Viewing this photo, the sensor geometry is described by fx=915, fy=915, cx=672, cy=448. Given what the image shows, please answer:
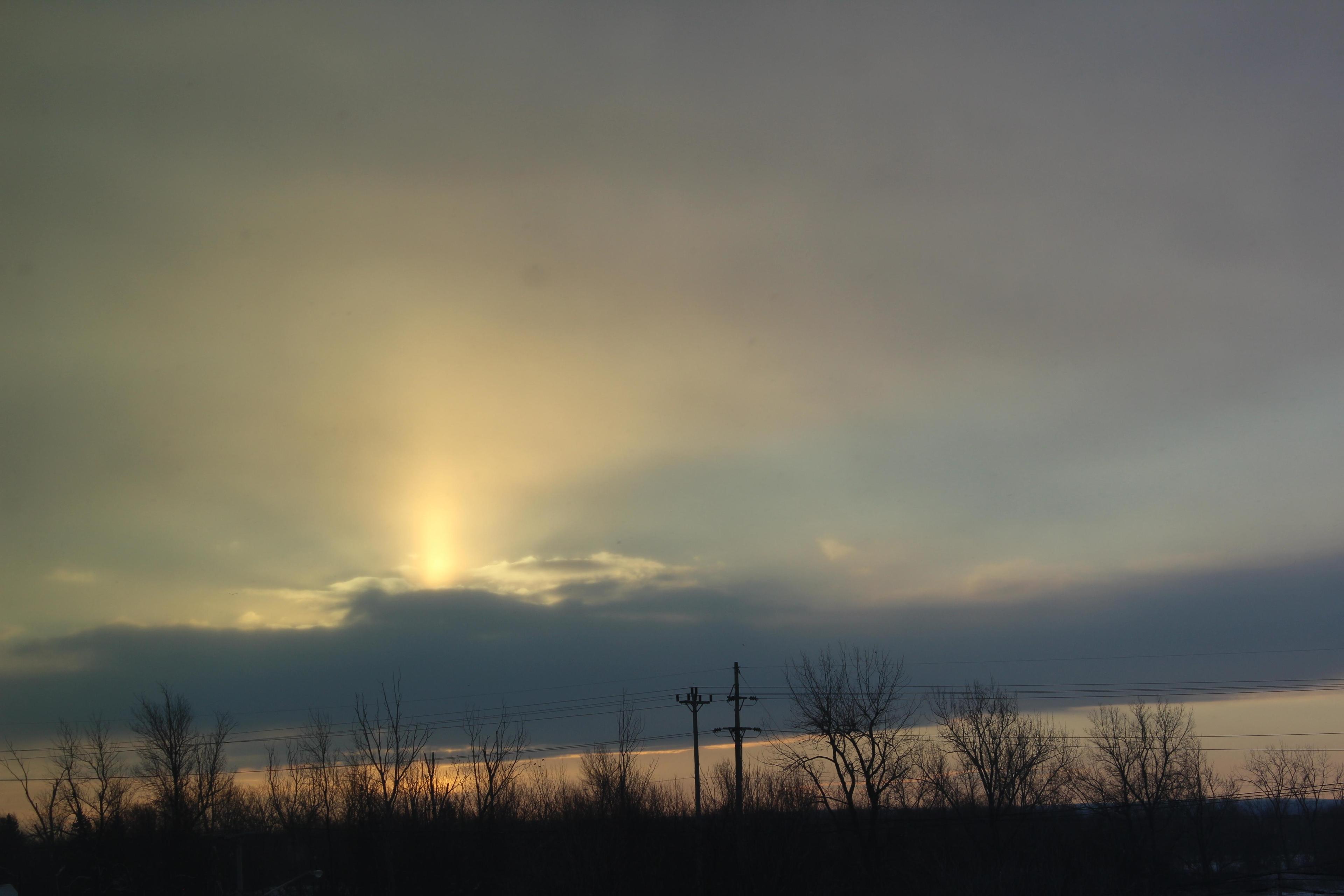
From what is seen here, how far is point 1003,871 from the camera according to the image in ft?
116

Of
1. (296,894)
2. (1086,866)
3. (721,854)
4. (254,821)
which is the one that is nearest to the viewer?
(721,854)

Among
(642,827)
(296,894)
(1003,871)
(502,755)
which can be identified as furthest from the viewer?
(502,755)

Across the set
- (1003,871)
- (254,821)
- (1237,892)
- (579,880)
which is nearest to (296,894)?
(579,880)

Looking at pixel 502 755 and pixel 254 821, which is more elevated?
pixel 502 755

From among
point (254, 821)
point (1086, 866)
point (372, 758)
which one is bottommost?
point (254, 821)

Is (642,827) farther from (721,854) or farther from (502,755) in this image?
(502,755)

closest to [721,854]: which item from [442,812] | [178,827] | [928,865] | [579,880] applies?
[579,880]

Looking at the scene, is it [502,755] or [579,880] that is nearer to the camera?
[579,880]

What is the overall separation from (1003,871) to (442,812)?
35.7 meters

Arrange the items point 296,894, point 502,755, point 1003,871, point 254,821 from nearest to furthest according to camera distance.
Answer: point 1003,871 → point 296,894 → point 502,755 → point 254,821

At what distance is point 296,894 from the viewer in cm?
5878

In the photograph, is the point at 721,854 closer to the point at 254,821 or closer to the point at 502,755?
the point at 502,755

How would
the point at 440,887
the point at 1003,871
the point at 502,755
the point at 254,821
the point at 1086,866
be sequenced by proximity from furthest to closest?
the point at 254,821 < the point at 502,755 < the point at 440,887 < the point at 1086,866 < the point at 1003,871

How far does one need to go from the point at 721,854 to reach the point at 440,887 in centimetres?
2155
